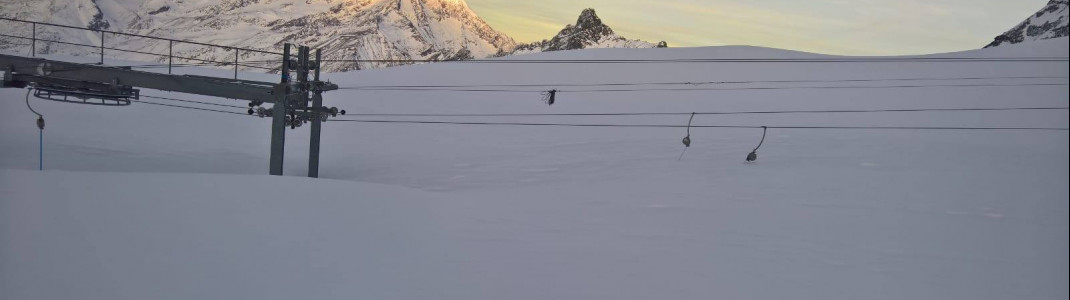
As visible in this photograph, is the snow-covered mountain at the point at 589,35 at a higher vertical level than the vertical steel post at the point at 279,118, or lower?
higher

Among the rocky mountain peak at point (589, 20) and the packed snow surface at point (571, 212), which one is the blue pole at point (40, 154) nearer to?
the packed snow surface at point (571, 212)

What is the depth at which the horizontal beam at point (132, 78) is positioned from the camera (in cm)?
2441

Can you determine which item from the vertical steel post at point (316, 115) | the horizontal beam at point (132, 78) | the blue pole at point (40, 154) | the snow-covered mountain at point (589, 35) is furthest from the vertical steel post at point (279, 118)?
the snow-covered mountain at point (589, 35)

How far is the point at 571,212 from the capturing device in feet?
57.6

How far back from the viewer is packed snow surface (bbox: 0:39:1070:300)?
38.3 feet

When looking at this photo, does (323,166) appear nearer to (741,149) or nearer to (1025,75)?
(741,149)

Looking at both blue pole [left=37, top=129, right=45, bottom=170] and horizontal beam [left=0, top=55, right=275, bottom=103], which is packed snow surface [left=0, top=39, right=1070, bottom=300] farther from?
horizontal beam [left=0, top=55, right=275, bottom=103]

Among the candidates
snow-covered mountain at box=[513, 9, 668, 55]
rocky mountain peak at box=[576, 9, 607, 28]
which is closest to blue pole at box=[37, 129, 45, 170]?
snow-covered mountain at box=[513, 9, 668, 55]

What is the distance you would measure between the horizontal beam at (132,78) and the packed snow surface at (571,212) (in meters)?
4.96

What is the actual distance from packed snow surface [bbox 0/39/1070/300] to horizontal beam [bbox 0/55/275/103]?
4961mm

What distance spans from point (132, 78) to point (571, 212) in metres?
14.6

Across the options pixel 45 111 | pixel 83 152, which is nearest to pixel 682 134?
pixel 83 152

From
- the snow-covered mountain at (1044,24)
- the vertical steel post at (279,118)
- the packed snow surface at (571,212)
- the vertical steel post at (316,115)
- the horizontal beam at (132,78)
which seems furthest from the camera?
the snow-covered mountain at (1044,24)

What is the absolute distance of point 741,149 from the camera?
27359mm
